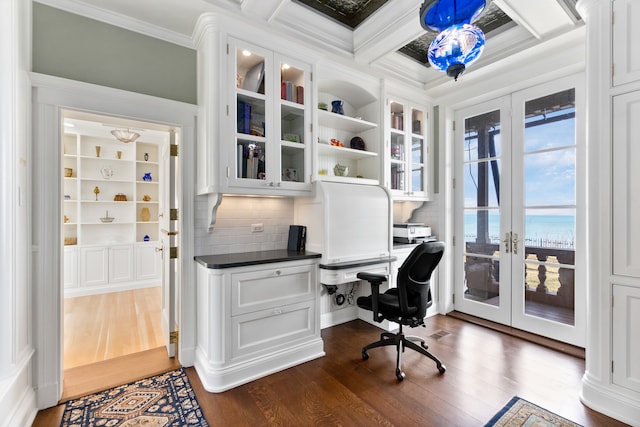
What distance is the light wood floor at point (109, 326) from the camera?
107 inches

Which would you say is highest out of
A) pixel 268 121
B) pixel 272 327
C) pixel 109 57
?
pixel 109 57

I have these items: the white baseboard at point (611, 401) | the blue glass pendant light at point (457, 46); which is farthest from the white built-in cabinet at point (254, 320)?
the white baseboard at point (611, 401)

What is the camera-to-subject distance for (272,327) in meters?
2.41

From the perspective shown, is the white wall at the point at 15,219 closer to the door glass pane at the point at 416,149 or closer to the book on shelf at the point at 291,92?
the book on shelf at the point at 291,92

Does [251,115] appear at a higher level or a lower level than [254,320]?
higher

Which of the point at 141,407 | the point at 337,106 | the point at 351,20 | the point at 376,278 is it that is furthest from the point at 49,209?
the point at 351,20

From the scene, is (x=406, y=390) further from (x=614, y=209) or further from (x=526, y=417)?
(x=614, y=209)

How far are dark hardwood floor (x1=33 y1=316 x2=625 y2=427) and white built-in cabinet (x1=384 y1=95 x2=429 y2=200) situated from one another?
1795 mm

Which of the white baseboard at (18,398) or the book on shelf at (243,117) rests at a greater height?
the book on shelf at (243,117)

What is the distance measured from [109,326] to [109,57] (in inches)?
110

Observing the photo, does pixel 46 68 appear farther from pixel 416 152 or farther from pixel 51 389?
pixel 416 152

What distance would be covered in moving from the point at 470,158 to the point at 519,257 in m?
1.28

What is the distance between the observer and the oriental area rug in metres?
1.78

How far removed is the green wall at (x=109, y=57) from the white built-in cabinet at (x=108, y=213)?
305 cm
